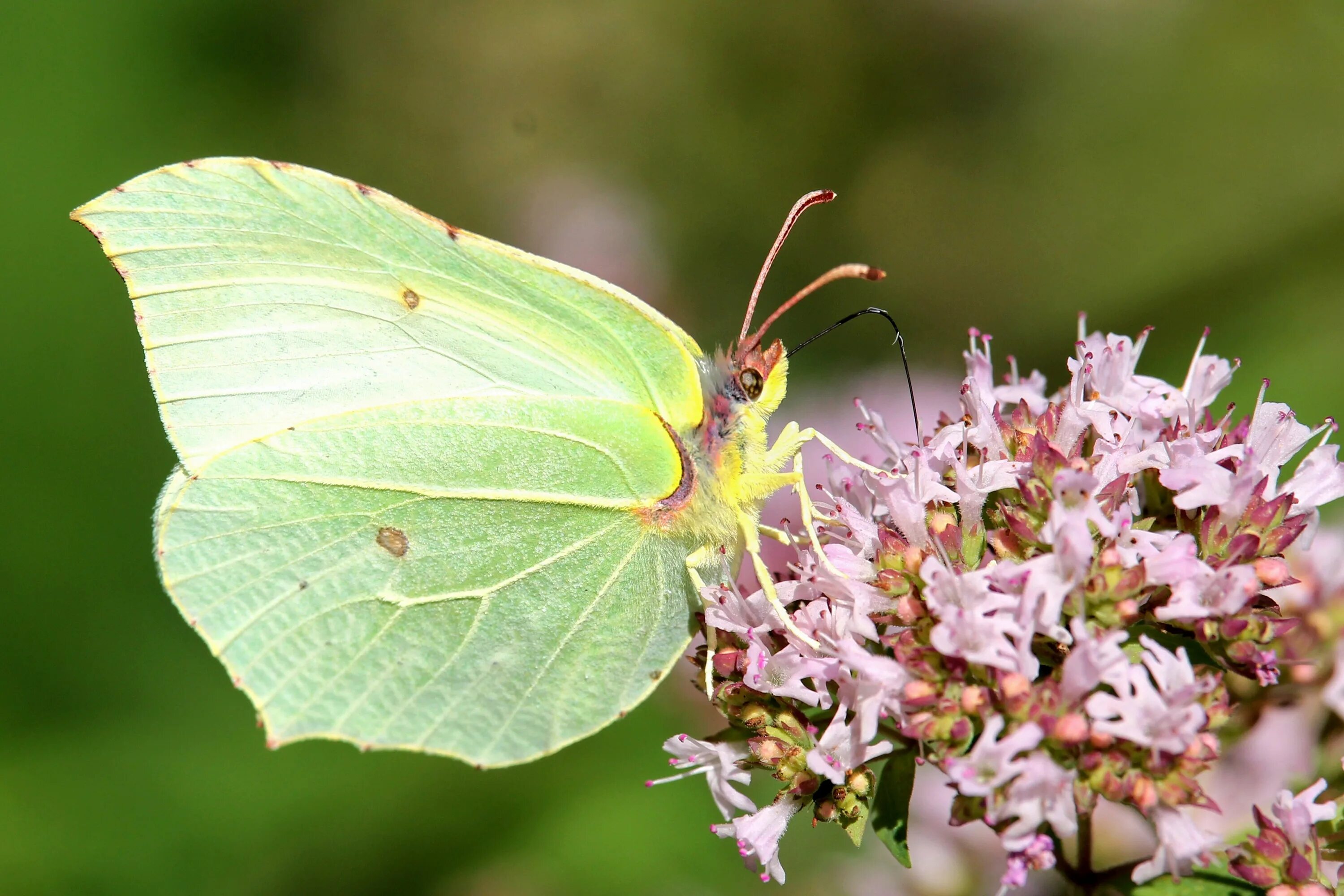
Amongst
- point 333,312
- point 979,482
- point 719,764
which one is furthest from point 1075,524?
point 333,312

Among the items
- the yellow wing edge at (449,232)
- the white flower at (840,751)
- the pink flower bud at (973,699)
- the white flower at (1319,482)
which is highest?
the white flower at (1319,482)

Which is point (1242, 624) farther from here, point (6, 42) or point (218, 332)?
point (6, 42)

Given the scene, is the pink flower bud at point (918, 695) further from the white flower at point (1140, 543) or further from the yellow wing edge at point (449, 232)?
the yellow wing edge at point (449, 232)

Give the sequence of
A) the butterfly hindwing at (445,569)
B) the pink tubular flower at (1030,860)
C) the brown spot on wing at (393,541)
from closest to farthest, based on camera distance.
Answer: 1. the pink tubular flower at (1030,860)
2. the butterfly hindwing at (445,569)
3. the brown spot on wing at (393,541)

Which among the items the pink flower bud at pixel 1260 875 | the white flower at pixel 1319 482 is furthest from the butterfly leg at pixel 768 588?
the white flower at pixel 1319 482

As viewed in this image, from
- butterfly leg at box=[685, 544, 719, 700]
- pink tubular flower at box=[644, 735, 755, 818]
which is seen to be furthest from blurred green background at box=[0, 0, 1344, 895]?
butterfly leg at box=[685, 544, 719, 700]

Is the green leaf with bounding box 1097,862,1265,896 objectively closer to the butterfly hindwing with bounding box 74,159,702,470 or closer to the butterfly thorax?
the butterfly thorax
